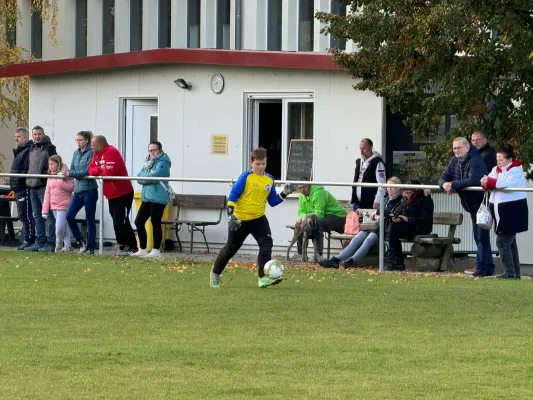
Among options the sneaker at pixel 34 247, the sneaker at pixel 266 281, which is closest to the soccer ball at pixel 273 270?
the sneaker at pixel 266 281

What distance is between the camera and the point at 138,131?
25.6 metres

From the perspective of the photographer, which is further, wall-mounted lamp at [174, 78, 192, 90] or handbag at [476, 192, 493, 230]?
wall-mounted lamp at [174, 78, 192, 90]

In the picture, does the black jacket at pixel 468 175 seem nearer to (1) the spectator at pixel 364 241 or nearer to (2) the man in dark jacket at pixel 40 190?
(1) the spectator at pixel 364 241

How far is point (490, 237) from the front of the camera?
18.9 meters

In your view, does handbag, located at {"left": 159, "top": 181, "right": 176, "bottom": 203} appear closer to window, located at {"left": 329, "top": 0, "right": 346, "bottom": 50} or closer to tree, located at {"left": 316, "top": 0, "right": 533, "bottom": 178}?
tree, located at {"left": 316, "top": 0, "right": 533, "bottom": 178}

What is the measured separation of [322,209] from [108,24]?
48.1ft

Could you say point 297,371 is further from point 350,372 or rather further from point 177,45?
point 177,45

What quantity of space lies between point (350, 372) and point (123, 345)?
218 cm

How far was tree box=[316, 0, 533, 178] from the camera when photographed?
665 inches

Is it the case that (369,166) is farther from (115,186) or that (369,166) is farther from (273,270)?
(273,270)

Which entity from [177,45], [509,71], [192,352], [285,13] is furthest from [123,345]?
[177,45]

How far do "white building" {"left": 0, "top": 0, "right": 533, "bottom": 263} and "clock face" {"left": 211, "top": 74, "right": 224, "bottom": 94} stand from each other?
0.02 meters

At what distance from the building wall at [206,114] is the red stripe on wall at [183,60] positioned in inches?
13.0

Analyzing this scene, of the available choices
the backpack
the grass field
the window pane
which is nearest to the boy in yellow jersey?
the grass field
